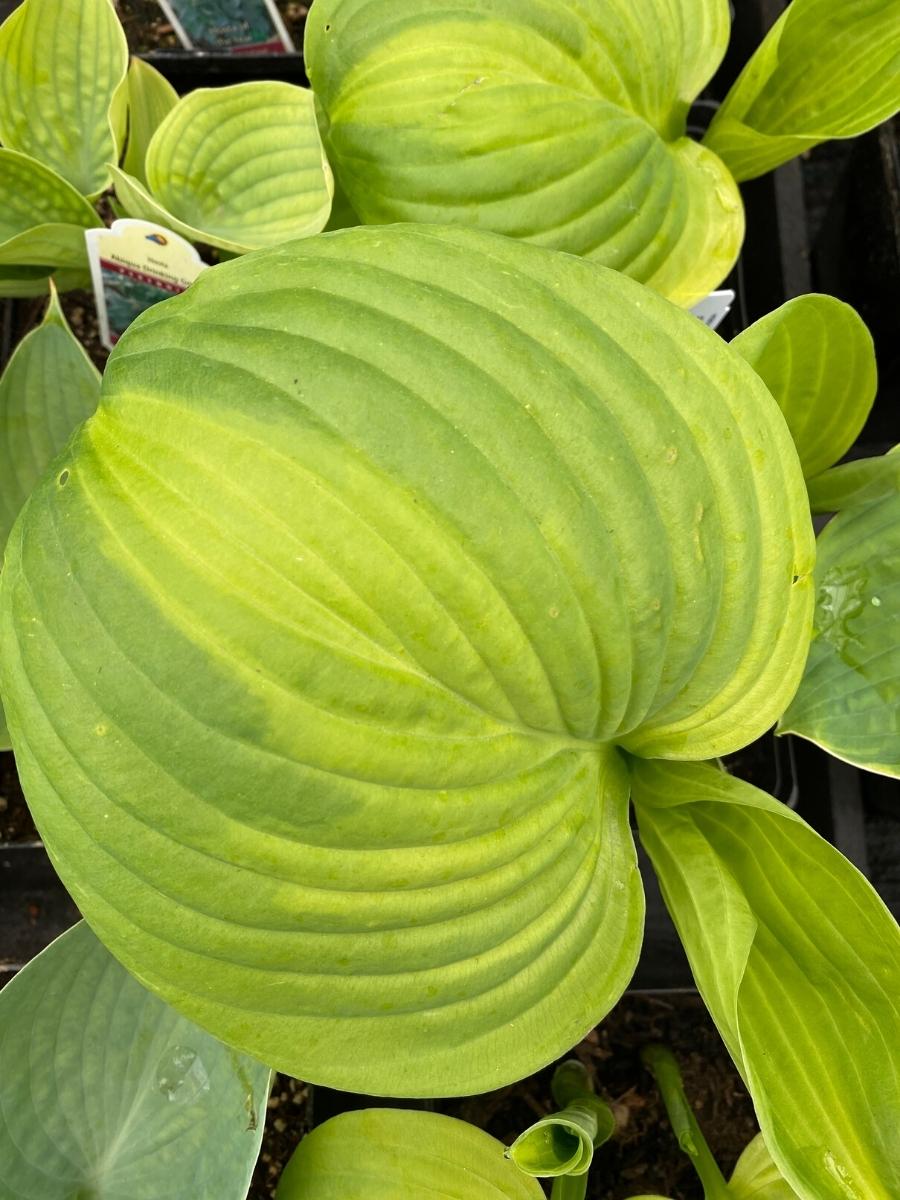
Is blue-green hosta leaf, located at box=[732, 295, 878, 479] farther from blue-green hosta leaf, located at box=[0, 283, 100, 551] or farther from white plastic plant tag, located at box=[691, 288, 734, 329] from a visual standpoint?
blue-green hosta leaf, located at box=[0, 283, 100, 551]

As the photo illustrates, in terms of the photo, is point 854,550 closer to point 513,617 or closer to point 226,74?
point 513,617

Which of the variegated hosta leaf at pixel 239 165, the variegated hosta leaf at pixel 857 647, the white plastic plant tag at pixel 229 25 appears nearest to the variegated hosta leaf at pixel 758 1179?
the variegated hosta leaf at pixel 857 647

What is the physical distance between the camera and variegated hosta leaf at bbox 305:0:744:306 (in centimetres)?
56

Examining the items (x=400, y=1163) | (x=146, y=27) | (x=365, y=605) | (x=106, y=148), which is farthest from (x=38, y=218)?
(x=400, y=1163)

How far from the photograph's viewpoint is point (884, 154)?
919mm

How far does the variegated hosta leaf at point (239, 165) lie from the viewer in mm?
675

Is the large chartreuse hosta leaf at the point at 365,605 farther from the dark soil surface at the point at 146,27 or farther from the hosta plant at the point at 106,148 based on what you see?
the dark soil surface at the point at 146,27

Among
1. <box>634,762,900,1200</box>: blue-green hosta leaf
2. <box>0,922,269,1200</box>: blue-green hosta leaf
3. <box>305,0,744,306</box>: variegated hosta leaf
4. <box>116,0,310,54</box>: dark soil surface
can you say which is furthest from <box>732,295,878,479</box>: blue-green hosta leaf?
<box>116,0,310,54</box>: dark soil surface

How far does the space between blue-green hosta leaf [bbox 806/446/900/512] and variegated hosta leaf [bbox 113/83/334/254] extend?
1.24 feet

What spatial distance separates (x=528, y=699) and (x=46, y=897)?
0.57 m

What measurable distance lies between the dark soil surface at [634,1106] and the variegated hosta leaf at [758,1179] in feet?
0.48

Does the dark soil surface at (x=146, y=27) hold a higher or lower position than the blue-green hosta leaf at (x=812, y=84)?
higher

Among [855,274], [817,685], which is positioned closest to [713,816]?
[817,685]

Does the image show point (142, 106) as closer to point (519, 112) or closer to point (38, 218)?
point (38, 218)
